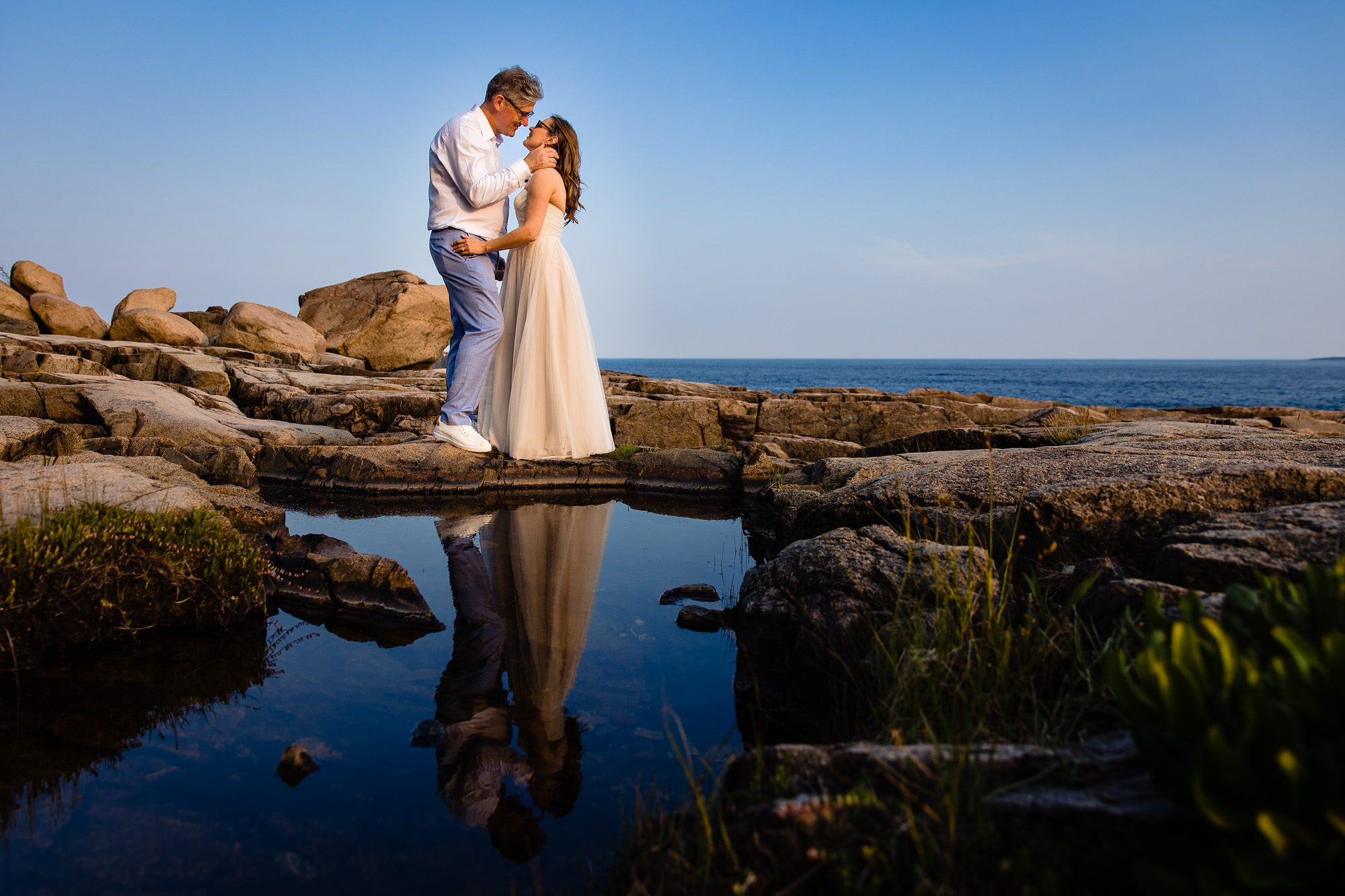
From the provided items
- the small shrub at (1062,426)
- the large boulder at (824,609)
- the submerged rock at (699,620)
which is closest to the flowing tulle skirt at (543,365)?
the submerged rock at (699,620)

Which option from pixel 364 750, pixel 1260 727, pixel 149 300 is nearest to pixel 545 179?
pixel 364 750

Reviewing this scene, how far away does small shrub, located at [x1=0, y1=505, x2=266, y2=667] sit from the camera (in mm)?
3070

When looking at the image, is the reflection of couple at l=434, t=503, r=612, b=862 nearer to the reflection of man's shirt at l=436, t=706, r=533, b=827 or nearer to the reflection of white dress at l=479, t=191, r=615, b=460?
the reflection of man's shirt at l=436, t=706, r=533, b=827

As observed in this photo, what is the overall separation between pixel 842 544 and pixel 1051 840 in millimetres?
1979

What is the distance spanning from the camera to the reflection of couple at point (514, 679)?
227 cm

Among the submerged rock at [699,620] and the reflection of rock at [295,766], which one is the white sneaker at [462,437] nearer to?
the submerged rock at [699,620]

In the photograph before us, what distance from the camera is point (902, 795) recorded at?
169 cm

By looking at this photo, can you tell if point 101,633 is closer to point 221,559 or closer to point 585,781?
point 221,559

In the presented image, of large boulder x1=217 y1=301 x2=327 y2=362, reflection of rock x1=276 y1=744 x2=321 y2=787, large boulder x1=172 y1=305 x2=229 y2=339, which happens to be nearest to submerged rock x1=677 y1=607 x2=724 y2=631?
reflection of rock x1=276 y1=744 x2=321 y2=787

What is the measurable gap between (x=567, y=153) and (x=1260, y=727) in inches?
282

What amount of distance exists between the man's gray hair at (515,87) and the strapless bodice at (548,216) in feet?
2.95

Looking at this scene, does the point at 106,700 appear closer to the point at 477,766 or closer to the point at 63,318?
the point at 477,766

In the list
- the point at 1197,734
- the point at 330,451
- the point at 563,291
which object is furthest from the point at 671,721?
the point at 330,451

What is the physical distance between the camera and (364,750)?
8.32 ft
